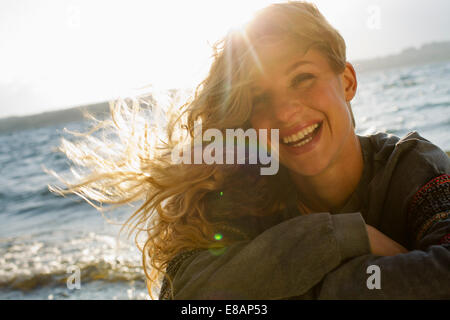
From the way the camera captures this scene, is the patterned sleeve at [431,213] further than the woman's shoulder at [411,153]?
No

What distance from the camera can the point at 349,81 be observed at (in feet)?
7.47

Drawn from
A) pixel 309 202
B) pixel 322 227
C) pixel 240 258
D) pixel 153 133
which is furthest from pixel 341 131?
pixel 153 133

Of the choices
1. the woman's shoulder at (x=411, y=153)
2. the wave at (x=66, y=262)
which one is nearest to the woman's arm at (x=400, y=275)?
the woman's shoulder at (x=411, y=153)

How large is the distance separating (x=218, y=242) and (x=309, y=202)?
2.57 feet

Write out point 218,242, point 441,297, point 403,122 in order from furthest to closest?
point 403,122 < point 218,242 < point 441,297

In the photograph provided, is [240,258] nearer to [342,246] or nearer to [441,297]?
[342,246]

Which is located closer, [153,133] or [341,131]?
[341,131]

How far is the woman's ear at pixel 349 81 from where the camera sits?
2.26m

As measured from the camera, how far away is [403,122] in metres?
10.2

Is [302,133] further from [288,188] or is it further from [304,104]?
[288,188]

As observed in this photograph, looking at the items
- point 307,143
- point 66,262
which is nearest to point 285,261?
point 307,143

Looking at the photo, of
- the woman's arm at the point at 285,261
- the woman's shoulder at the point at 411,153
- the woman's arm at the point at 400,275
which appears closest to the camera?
the woman's arm at the point at 400,275
